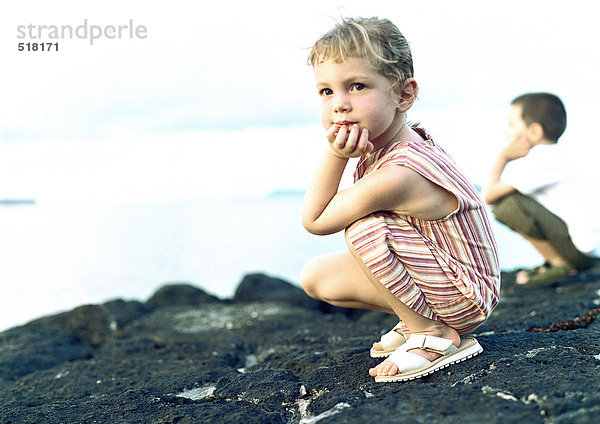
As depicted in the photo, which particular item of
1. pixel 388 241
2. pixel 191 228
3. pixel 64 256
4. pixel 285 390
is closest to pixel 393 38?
pixel 388 241

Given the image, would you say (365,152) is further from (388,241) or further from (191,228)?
(191,228)

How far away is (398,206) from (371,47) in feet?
1.94

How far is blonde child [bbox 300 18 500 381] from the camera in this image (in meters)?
2.30

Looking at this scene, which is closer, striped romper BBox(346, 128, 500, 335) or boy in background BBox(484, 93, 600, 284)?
striped romper BBox(346, 128, 500, 335)

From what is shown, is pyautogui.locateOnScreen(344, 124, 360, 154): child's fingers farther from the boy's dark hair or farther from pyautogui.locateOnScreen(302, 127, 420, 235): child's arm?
the boy's dark hair

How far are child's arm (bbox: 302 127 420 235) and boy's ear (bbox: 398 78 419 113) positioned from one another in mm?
243

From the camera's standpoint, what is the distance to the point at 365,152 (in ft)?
7.63

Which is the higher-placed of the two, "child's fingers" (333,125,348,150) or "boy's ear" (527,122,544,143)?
"boy's ear" (527,122,544,143)

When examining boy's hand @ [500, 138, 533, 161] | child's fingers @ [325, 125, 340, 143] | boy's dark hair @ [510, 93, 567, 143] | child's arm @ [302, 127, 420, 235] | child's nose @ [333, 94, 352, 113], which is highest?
boy's dark hair @ [510, 93, 567, 143]

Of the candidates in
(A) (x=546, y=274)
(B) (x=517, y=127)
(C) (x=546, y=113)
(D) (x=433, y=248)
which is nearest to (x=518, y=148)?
(B) (x=517, y=127)

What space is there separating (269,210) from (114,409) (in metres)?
24.6

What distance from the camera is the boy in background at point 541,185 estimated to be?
5.01 m

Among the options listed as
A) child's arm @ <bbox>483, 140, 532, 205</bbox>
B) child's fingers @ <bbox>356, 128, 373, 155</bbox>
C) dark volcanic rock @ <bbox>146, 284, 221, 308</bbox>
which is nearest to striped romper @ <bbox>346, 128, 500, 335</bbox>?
child's fingers @ <bbox>356, 128, 373, 155</bbox>

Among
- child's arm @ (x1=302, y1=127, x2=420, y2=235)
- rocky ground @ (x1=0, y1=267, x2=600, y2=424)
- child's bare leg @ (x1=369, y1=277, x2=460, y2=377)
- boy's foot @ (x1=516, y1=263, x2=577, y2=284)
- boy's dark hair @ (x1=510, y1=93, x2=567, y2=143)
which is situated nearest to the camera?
rocky ground @ (x1=0, y1=267, x2=600, y2=424)
